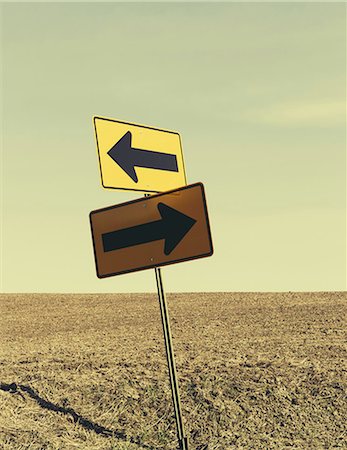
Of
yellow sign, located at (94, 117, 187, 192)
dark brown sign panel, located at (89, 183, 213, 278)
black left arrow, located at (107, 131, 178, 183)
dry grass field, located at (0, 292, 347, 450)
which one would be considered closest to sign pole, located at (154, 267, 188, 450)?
dark brown sign panel, located at (89, 183, 213, 278)

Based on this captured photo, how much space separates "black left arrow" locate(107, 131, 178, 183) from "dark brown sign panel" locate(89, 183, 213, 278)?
0.47m

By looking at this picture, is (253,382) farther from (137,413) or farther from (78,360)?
(78,360)

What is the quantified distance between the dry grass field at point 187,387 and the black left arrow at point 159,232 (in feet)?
8.58

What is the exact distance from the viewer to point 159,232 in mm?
7531

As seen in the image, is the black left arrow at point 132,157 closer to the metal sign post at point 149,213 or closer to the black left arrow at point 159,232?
the metal sign post at point 149,213

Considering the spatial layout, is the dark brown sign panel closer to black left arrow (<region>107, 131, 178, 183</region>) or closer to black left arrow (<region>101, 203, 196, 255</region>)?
black left arrow (<region>101, 203, 196, 255</region>)

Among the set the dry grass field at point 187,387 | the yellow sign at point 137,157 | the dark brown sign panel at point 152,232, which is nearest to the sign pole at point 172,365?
the dark brown sign panel at point 152,232

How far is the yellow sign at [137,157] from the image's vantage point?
7.91m

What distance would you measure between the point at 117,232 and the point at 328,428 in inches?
140

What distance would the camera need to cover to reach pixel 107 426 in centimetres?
915

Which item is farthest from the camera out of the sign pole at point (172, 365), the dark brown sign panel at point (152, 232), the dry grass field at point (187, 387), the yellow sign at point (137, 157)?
the dry grass field at point (187, 387)

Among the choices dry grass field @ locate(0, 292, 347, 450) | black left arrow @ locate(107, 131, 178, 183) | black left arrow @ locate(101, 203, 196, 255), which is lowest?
dry grass field @ locate(0, 292, 347, 450)

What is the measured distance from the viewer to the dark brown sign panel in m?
7.27

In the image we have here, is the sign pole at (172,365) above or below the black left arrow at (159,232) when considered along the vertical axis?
below
